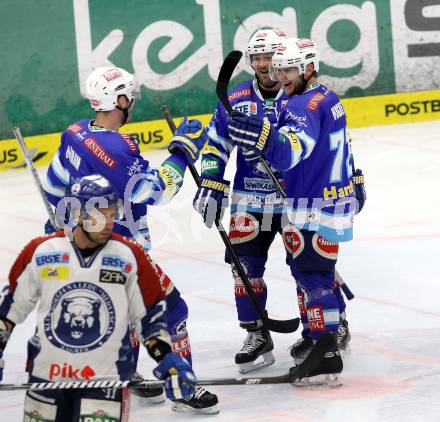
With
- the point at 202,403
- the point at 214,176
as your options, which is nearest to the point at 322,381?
the point at 202,403

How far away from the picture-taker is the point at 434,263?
7848 millimetres

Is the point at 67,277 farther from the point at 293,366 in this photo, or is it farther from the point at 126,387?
the point at 293,366

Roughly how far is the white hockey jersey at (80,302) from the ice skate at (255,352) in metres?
1.97

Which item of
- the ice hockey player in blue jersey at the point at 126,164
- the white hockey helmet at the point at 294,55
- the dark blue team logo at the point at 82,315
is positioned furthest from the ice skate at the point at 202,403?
the white hockey helmet at the point at 294,55

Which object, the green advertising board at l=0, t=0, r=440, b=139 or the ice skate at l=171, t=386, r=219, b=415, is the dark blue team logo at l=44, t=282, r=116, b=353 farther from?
the green advertising board at l=0, t=0, r=440, b=139

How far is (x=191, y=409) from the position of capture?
5352 mm

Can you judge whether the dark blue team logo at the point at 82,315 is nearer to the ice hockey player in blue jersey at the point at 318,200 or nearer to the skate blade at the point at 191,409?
the skate blade at the point at 191,409

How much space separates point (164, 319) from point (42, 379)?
0.46 meters

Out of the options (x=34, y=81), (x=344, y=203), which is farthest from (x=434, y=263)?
(x=34, y=81)

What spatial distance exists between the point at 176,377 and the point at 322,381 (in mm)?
1794

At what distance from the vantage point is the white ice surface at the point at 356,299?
213 inches

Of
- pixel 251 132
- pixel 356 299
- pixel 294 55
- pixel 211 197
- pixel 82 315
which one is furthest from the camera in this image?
pixel 356 299

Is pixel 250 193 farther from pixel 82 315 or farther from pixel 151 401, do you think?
pixel 82 315

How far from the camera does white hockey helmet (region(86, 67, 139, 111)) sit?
17.8ft
